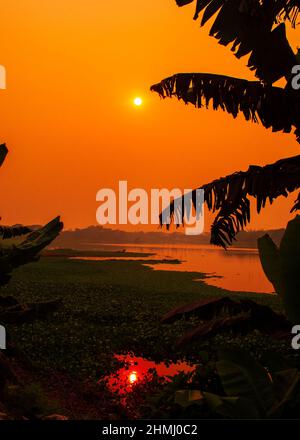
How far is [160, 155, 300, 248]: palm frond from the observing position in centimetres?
572

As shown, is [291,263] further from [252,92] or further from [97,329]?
[97,329]

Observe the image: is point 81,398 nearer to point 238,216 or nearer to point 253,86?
point 238,216

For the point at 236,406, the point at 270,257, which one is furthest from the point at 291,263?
the point at 236,406

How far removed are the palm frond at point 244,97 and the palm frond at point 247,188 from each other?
0.63 m

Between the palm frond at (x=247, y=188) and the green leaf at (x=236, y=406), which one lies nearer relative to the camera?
the green leaf at (x=236, y=406)

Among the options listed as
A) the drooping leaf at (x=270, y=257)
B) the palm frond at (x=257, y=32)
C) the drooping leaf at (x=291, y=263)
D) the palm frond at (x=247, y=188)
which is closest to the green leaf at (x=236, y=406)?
the drooping leaf at (x=291, y=263)

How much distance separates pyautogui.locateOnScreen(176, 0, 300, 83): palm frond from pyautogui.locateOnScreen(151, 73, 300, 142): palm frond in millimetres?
225

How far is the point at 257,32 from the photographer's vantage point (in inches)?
227

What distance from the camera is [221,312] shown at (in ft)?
15.4

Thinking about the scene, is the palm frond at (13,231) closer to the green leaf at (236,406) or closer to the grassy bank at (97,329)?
the grassy bank at (97,329)

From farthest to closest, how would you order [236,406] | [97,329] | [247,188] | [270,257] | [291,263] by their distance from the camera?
1. [97,329]
2. [247,188]
3. [270,257]
4. [291,263]
5. [236,406]

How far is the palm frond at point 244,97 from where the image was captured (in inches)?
237

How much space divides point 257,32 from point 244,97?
807 mm

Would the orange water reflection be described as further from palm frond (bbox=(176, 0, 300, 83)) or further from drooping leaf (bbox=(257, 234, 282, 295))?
palm frond (bbox=(176, 0, 300, 83))
